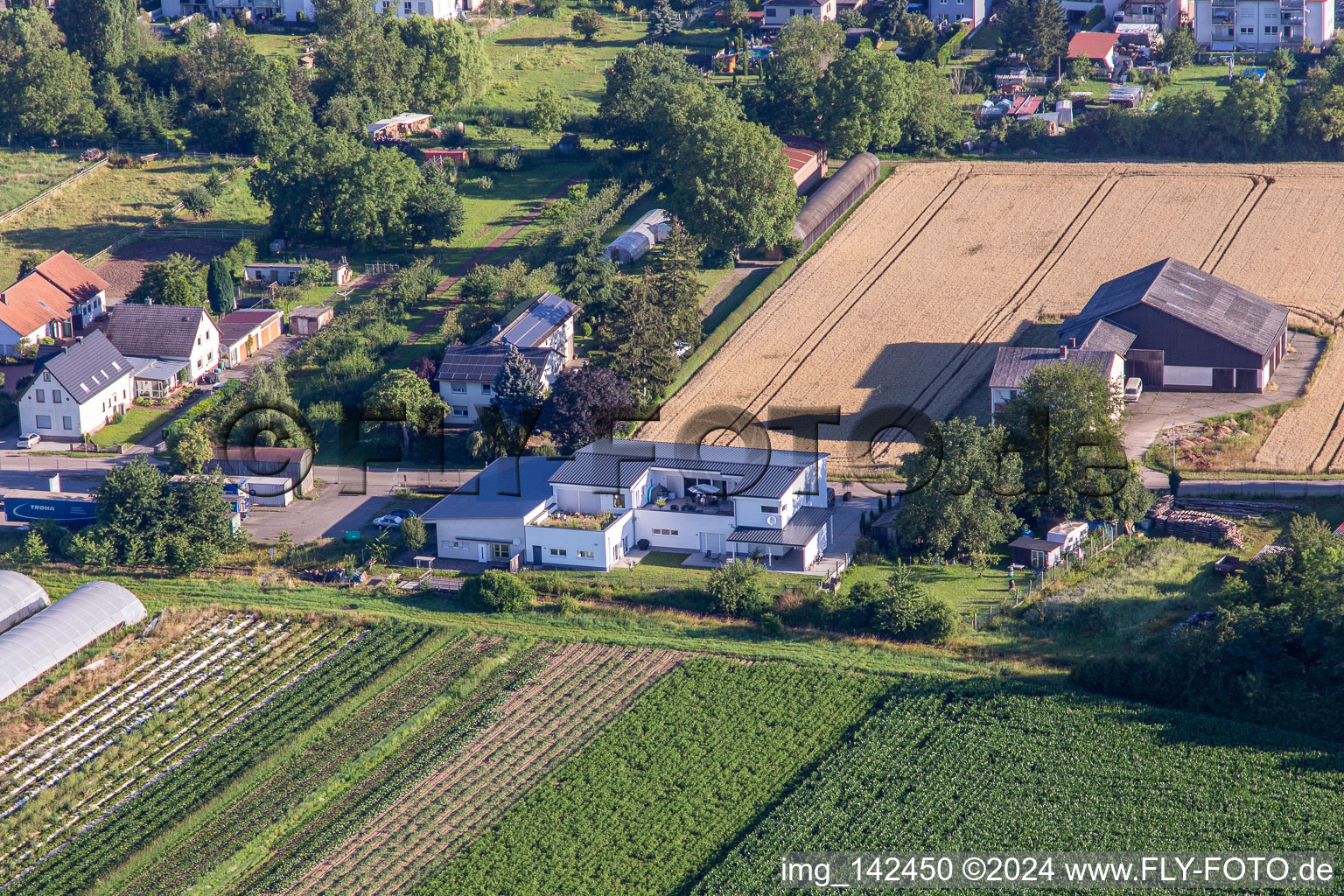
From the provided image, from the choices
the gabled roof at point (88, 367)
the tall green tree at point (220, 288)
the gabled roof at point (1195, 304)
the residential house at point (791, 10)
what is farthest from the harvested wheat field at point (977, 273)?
the residential house at point (791, 10)

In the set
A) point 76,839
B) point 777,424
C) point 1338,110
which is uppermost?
point 1338,110

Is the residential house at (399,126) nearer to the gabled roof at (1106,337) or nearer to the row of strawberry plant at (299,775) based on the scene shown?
the gabled roof at (1106,337)

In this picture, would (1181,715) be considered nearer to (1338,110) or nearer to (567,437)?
(567,437)

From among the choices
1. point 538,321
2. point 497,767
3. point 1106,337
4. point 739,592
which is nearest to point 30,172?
point 538,321

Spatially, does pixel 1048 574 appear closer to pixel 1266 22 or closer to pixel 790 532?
pixel 790 532

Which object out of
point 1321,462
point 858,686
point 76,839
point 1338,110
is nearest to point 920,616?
point 858,686

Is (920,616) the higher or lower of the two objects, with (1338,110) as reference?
lower

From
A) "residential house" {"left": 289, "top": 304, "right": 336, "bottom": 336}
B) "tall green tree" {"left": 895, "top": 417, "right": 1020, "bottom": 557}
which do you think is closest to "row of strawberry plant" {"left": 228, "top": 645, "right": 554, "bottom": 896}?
"tall green tree" {"left": 895, "top": 417, "right": 1020, "bottom": 557}

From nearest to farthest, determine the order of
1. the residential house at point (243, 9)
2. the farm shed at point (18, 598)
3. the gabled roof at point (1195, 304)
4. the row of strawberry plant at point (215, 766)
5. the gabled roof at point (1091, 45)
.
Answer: the row of strawberry plant at point (215, 766) → the farm shed at point (18, 598) → the gabled roof at point (1195, 304) → the gabled roof at point (1091, 45) → the residential house at point (243, 9)
